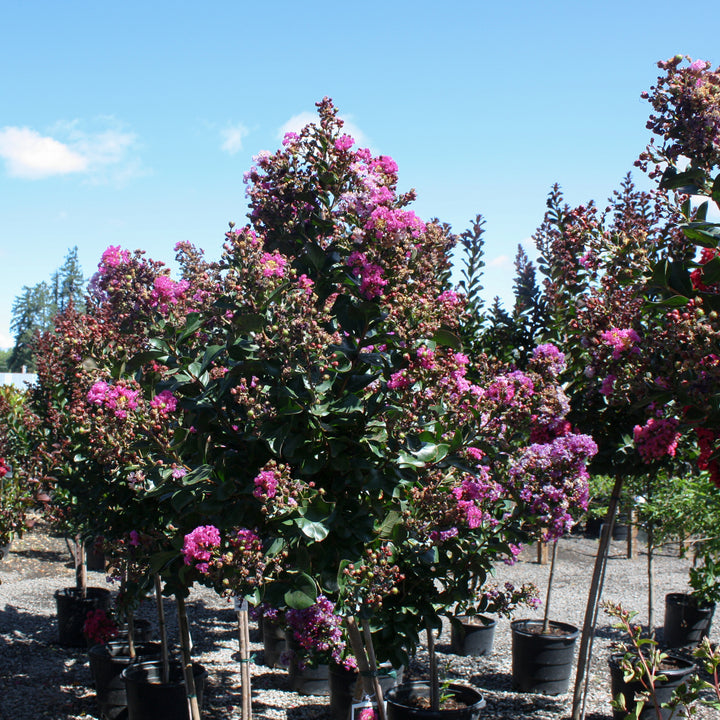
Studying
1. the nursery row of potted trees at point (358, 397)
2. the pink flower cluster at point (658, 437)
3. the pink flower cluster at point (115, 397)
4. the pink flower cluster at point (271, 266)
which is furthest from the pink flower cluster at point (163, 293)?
the pink flower cluster at point (658, 437)

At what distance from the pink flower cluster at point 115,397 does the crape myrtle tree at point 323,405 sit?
0.54 ft

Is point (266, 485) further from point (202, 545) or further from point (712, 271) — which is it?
point (712, 271)

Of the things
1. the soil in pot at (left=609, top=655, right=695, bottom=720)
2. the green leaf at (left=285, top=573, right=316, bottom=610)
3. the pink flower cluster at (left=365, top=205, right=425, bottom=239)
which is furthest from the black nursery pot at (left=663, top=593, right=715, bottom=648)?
the pink flower cluster at (left=365, top=205, right=425, bottom=239)

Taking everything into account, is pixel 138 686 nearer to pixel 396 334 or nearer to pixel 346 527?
pixel 346 527

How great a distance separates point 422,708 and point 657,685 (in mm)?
1760

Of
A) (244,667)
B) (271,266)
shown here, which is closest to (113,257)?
(271,266)

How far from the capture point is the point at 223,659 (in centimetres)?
617

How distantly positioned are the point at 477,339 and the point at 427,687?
250 cm

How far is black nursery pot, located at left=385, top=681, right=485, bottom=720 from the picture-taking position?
370 centimetres

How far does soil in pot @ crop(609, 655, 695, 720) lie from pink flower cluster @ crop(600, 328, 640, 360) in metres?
2.60

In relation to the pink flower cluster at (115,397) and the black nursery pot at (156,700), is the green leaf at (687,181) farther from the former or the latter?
the black nursery pot at (156,700)

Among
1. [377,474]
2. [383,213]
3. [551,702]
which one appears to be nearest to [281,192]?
[383,213]

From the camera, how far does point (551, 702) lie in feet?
17.4

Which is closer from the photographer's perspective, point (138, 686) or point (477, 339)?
point (138, 686)
